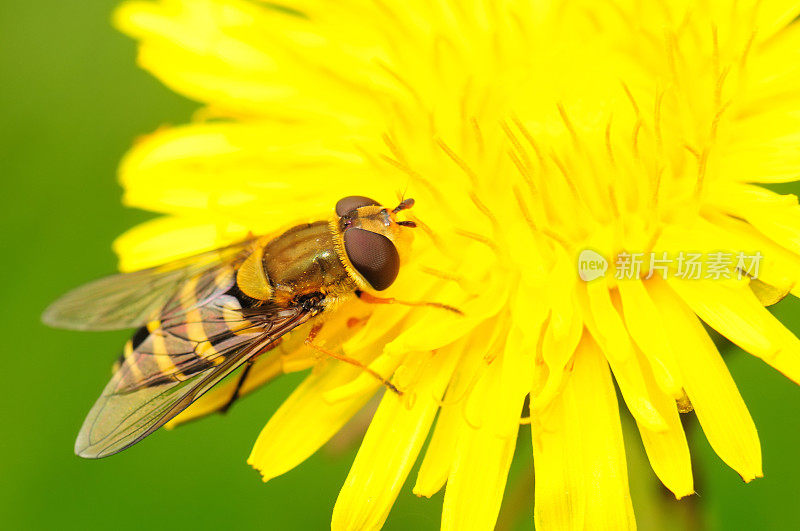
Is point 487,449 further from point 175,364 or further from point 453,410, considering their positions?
point 175,364

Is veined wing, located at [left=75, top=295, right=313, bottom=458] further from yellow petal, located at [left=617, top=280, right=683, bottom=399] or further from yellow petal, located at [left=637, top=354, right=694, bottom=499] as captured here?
yellow petal, located at [left=637, top=354, right=694, bottom=499]

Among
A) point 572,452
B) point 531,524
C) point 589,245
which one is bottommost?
point 531,524

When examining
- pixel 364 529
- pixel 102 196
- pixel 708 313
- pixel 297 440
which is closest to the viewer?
pixel 708 313

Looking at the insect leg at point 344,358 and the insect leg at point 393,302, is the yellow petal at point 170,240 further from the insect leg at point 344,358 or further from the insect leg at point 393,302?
the insect leg at point 393,302

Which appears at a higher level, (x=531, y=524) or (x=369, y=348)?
(x=369, y=348)

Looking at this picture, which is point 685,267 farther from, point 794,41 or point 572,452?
point 794,41

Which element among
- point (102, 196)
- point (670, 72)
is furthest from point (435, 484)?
point (102, 196)

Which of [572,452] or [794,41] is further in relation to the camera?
[794,41]
